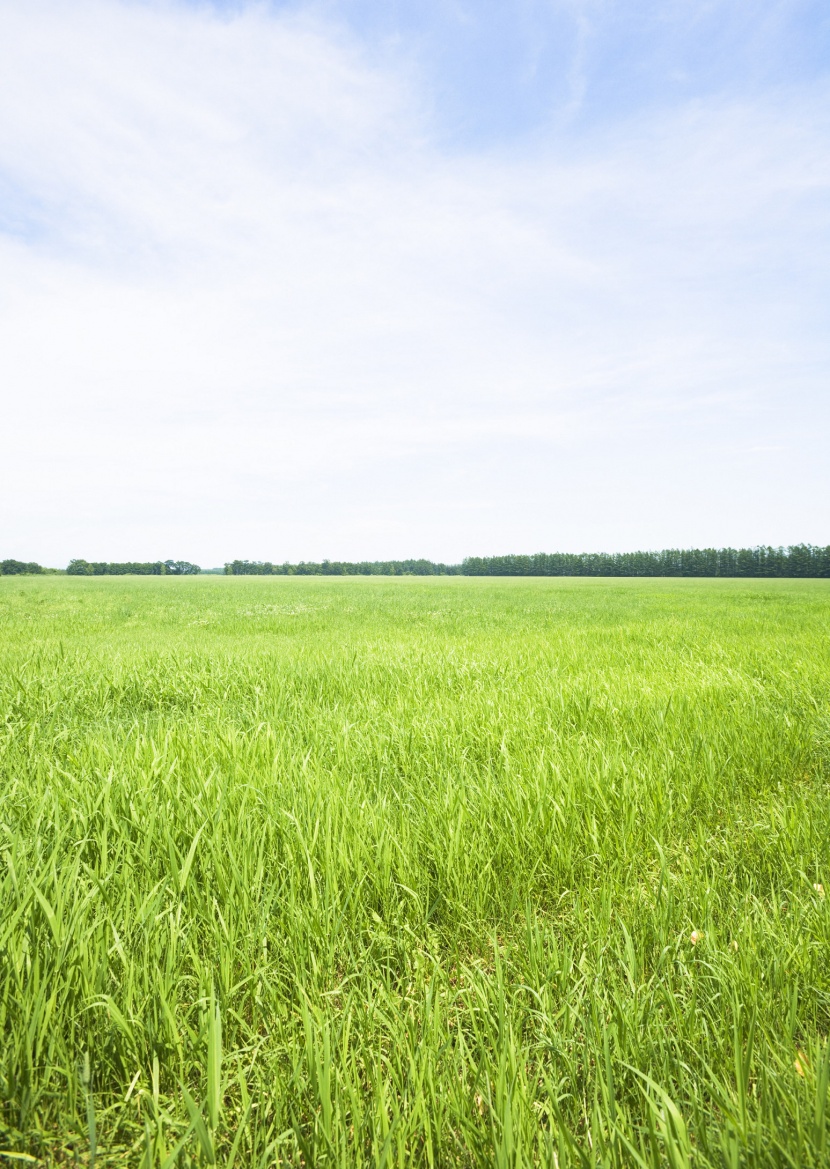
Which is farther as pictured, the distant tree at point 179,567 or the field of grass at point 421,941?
the distant tree at point 179,567

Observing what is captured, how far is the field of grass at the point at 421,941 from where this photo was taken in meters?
1.15

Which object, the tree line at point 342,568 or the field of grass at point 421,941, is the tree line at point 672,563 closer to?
the tree line at point 342,568

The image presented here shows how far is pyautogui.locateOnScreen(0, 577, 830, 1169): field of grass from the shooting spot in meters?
1.15

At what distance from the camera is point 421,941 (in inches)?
71.4

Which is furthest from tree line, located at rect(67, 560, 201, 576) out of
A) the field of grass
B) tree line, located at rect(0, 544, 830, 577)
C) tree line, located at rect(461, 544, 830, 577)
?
the field of grass

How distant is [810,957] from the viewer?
5.44 ft

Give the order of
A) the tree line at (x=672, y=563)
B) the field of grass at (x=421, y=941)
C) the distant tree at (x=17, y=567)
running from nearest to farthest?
1. the field of grass at (x=421, y=941)
2. the distant tree at (x=17, y=567)
3. the tree line at (x=672, y=563)

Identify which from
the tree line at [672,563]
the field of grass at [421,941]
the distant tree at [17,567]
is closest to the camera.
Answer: the field of grass at [421,941]

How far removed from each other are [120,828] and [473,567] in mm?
147738

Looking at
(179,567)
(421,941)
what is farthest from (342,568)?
(421,941)

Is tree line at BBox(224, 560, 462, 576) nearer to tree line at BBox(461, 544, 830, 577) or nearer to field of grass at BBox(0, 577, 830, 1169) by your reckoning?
tree line at BBox(461, 544, 830, 577)

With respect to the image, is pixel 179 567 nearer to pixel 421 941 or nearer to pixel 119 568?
pixel 119 568

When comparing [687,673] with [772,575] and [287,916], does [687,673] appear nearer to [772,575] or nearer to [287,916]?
[287,916]

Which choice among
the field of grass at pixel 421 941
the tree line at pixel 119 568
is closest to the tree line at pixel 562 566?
the tree line at pixel 119 568
